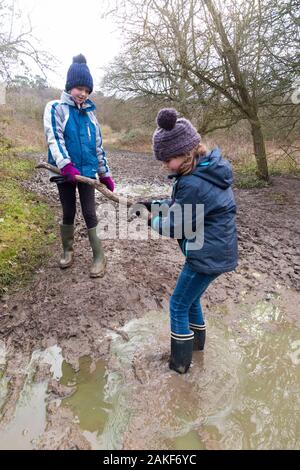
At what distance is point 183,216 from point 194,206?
97 mm

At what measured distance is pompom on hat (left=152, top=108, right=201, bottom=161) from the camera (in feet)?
7.95

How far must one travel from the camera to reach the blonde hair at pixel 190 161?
2504 mm

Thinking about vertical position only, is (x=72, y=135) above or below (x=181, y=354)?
above

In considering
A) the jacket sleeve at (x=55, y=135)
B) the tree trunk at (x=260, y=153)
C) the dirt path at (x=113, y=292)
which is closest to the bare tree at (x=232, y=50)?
the tree trunk at (x=260, y=153)

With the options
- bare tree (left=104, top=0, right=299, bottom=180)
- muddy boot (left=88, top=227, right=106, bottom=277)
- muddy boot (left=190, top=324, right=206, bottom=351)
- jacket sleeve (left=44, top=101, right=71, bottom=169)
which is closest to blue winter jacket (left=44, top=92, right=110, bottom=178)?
jacket sleeve (left=44, top=101, right=71, bottom=169)

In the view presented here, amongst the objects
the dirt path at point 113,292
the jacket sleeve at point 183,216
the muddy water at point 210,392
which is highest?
the jacket sleeve at point 183,216

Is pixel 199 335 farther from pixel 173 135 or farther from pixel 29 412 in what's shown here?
pixel 173 135

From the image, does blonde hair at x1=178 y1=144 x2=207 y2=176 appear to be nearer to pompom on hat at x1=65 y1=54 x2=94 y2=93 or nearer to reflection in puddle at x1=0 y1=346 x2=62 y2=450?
pompom on hat at x1=65 y1=54 x2=94 y2=93

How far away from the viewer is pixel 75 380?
293cm

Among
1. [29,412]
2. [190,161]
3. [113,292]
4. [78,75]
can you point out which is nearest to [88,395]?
[29,412]

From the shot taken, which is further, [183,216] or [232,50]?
[232,50]

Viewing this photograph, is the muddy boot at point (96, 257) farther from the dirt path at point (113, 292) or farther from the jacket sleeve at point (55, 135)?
the jacket sleeve at point (55, 135)

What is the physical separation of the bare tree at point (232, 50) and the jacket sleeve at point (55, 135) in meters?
6.77

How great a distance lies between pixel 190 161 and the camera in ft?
8.22
